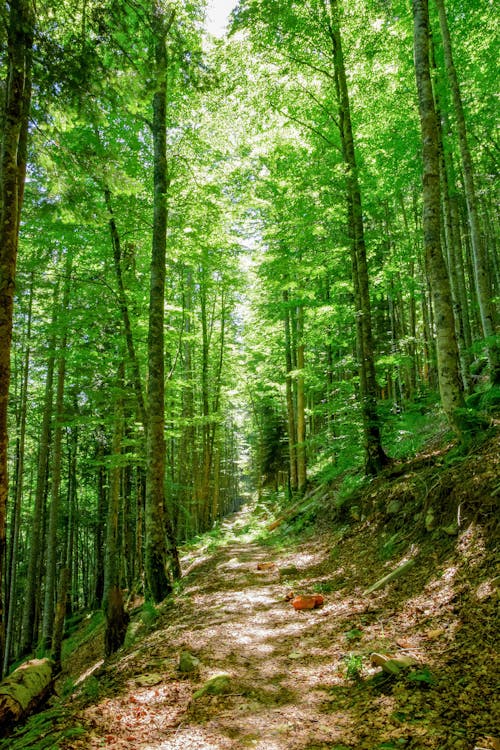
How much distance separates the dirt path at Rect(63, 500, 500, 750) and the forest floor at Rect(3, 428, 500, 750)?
0.01m

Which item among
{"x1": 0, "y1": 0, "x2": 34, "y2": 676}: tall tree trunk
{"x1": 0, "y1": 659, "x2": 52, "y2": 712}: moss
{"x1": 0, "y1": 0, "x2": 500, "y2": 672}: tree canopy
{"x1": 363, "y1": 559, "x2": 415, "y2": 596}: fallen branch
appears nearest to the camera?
{"x1": 0, "y1": 659, "x2": 52, "y2": 712}: moss

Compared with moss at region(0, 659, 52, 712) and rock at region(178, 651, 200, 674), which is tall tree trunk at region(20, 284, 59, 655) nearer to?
moss at region(0, 659, 52, 712)

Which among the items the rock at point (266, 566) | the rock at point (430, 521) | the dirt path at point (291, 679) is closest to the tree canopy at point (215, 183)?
the rock at point (430, 521)

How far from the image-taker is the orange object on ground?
18.2ft

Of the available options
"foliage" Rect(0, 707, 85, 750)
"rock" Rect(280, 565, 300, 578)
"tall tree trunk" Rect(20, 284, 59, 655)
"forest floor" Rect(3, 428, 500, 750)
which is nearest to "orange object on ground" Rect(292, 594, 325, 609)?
"forest floor" Rect(3, 428, 500, 750)

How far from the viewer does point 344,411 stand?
900 centimetres

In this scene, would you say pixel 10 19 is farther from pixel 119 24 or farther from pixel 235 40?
pixel 235 40

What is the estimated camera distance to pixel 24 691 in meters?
4.02

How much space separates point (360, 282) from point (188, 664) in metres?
7.39

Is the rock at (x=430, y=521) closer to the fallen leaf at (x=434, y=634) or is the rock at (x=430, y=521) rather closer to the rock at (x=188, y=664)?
the fallen leaf at (x=434, y=634)

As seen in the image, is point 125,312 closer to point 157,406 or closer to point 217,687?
point 157,406

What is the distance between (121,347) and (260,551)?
6806 mm

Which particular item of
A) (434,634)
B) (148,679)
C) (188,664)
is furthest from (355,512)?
(148,679)

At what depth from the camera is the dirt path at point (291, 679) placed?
2.69 metres
